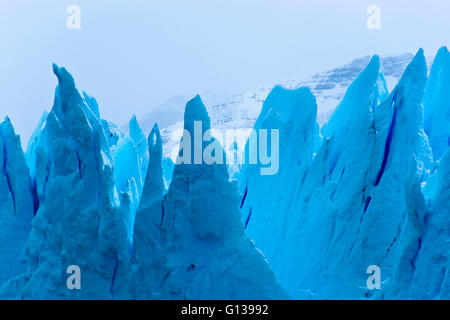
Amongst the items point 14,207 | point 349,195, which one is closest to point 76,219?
point 14,207

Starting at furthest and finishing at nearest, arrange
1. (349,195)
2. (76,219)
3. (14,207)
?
(14,207) → (349,195) → (76,219)

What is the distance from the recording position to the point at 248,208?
52.3 feet

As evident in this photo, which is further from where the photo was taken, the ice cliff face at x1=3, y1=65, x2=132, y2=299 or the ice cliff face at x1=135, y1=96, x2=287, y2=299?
the ice cliff face at x1=3, y1=65, x2=132, y2=299

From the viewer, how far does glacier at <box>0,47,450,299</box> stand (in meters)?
11.2

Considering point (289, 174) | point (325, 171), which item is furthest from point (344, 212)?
point (289, 174)

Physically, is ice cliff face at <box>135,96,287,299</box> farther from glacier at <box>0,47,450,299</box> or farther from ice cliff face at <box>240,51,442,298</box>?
ice cliff face at <box>240,51,442,298</box>

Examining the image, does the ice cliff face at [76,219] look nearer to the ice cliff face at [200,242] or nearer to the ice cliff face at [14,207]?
the ice cliff face at [200,242]

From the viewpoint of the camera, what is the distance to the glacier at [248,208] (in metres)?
11.2

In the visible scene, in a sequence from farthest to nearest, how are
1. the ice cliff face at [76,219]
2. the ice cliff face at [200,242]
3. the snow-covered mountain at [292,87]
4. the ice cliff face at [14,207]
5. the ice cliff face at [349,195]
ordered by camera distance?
1. the snow-covered mountain at [292,87]
2. the ice cliff face at [14,207]
3. the ice cliff face at [349,195]
4. the ice cliff face at [76,219]
5. the ice cliff face at [200,242]

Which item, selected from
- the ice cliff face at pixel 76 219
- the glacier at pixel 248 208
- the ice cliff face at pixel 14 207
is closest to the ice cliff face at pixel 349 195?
the glacier at pixel 248 208

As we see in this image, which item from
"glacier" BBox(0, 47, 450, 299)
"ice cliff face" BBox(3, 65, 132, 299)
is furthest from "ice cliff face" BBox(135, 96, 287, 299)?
"ice cliff face" BBox(3, 65, 132, 299)

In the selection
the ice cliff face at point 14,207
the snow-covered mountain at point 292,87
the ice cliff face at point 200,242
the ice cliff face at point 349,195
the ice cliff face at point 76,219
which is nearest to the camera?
the ice cliff face at point 200,242

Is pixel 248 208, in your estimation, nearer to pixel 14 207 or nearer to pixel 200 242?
pixel 200 242
